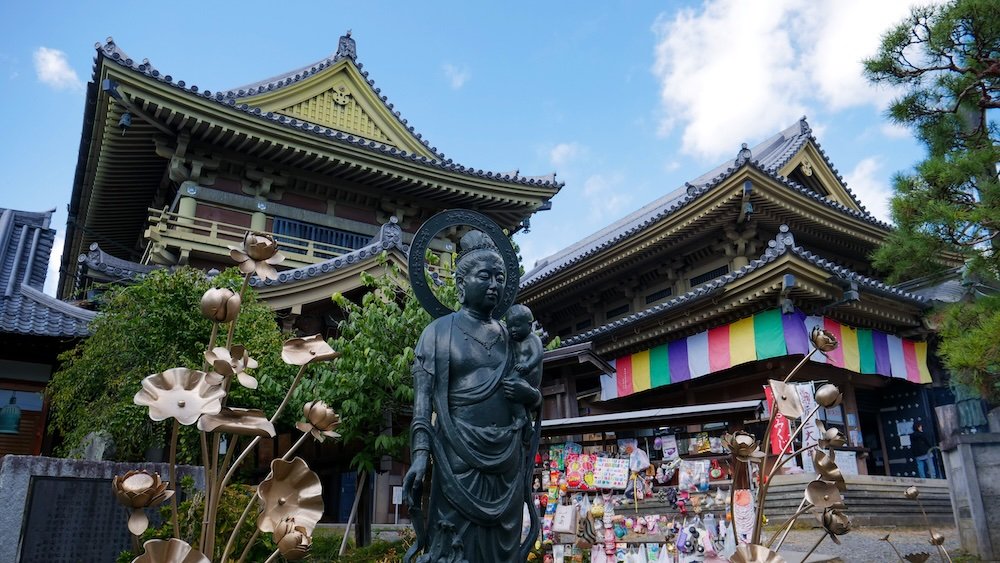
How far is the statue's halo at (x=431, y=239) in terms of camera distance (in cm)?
461

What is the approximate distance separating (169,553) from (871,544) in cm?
991

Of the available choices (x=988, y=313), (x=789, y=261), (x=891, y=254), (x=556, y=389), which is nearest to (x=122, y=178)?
(x=556, y=389)

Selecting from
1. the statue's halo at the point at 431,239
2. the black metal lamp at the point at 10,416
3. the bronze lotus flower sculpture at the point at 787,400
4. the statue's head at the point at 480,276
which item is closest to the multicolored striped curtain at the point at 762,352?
the statue's halo at the point at 431,239

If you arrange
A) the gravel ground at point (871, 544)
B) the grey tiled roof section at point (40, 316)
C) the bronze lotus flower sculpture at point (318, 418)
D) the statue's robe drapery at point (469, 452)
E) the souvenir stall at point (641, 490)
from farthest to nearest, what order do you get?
the grey tiled roof section at point (40, 316) → the gravel ground at point (871, 544) → the souvenir stall at point (641, 490) → the statue's robe drapery at point (469, 452) → the bronze lotus flower sculpture at point (318, 418)

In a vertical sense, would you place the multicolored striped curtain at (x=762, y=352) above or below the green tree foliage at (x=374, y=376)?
above

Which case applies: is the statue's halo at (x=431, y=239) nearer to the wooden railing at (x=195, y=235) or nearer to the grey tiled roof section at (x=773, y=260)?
the grey tiled roof section at (x=773, y=260)

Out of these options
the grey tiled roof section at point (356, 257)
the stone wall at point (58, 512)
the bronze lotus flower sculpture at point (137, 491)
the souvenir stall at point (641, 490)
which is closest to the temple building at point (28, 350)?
the grey tiled roof section at point (356, 257)

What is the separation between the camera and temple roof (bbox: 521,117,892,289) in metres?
15.1

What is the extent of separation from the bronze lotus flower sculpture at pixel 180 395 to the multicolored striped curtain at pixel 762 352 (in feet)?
42.5

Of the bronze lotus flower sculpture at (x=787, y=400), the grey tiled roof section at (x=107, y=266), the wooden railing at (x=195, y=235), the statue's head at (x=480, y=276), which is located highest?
the wooden railing at (x=195, y=235)

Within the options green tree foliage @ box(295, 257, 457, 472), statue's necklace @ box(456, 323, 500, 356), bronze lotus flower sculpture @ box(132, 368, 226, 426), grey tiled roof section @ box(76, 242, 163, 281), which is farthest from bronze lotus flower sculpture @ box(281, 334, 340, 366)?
grey tiled roof section @ box(76, 242, 163, 281)

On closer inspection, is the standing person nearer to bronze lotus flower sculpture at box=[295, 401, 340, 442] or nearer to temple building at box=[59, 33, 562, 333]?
temple building at box=[59, 33, 562, 333]

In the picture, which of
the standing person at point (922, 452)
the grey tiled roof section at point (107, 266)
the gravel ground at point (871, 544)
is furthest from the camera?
the standing person at point (922, 452)

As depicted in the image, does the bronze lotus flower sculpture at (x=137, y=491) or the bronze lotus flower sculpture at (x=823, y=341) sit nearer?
the bronze lotus flower sculpture at (x=137, y=491)
